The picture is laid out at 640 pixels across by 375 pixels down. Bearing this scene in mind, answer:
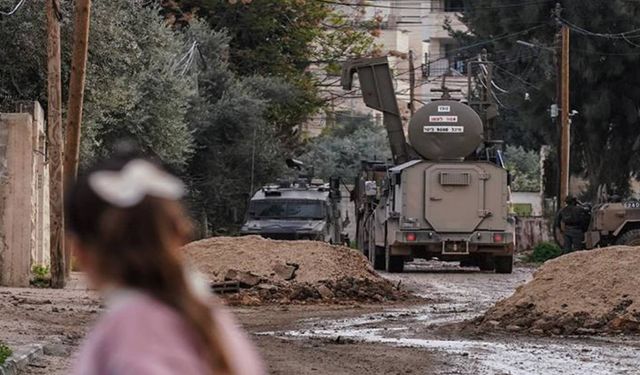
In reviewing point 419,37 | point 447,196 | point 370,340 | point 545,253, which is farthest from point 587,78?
point 419,37

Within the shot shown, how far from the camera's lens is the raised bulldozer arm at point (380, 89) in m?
34.6

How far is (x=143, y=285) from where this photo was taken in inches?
118

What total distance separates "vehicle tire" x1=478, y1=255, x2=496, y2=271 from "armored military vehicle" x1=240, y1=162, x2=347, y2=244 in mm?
3633

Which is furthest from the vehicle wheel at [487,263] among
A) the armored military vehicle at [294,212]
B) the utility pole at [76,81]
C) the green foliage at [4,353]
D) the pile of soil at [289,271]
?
the green foliage at [4,353]

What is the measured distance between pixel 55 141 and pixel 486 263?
13189mm

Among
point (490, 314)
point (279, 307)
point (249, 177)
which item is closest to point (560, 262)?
point (490, 314)

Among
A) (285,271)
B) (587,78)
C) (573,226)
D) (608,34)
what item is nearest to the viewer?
(285,271)

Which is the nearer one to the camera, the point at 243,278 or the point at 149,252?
the point at 149,252

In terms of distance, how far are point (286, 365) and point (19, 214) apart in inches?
451

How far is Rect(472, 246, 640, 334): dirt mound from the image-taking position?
17.7m

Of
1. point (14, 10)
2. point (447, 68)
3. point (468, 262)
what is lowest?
point (468, 262)

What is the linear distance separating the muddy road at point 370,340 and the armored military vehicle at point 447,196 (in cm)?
827

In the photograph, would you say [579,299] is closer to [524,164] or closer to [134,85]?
[134,85]

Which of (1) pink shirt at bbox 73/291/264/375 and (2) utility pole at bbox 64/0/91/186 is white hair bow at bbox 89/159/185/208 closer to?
(1) pink shirt at bbox 73/291/264/375
